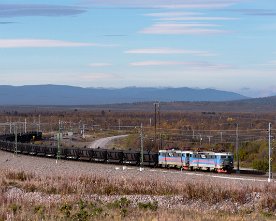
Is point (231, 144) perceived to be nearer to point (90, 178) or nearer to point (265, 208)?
point (90, 178)

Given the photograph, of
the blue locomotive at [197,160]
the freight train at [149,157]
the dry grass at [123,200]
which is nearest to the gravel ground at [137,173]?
the blue locomotive at [197,160]

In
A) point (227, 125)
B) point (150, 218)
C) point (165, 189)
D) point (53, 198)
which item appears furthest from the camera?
point (227, 125)

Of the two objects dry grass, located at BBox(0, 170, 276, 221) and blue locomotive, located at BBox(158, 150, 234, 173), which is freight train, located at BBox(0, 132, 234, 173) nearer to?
blue locomotive, located at BBox(158, 150, 234, 173)

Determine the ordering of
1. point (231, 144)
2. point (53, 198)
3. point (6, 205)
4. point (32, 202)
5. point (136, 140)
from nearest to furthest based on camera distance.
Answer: point (6, 205) → point (32, 202) → point (53, 198) → point (231, 144) → point (136, 140)

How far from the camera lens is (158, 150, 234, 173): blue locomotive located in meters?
50.2

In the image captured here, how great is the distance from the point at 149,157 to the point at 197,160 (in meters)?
5.86

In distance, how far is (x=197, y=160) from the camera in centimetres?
5225

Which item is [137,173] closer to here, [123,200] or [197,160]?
[197,160]

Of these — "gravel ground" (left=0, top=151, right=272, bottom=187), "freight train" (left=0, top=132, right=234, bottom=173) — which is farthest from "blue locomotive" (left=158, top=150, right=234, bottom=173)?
"gravel ground" (left=0, top=151, right=272, bottom=187)

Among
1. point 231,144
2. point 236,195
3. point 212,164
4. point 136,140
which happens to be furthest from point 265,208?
point 136,140

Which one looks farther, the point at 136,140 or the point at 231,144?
the point at 136,140

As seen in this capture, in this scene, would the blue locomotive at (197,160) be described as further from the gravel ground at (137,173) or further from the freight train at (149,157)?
the gravel ground at (137,173)

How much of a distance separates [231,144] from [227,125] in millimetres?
65842

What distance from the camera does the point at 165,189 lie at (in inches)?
1132
